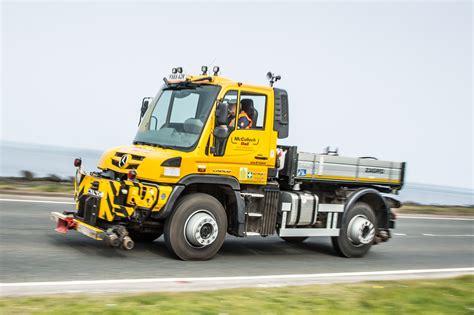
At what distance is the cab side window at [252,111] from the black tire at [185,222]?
132 centimetres

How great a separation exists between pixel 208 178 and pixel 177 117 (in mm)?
1182

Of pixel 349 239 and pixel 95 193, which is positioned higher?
pixel 95 193

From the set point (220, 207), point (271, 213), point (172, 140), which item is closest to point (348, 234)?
point (271, 213)

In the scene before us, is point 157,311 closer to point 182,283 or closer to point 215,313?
point 215,313

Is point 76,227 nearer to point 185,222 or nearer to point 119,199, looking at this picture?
point 119,199

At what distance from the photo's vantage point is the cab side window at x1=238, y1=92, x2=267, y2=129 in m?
10.2

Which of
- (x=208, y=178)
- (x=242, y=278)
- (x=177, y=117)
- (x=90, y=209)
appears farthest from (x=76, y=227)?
(x=242, y=278)

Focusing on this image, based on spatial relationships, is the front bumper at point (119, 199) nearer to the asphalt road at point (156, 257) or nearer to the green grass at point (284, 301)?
the asphalt road at point (156, 257)

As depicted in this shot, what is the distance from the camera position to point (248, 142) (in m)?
10.2

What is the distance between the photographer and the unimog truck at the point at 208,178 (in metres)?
9.41

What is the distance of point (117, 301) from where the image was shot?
6715 mm

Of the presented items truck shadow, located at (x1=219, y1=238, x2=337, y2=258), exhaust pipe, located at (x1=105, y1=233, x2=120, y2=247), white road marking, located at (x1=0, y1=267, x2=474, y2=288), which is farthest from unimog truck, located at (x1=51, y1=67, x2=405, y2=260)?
white road marking, located at (x1=0, y1=267, x2=474, y2=288)

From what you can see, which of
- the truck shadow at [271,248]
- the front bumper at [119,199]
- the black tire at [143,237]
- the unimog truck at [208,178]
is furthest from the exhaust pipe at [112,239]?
the truck shadow at [271,248]

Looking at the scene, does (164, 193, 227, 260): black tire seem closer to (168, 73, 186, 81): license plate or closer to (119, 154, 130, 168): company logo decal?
(119, 154, 130, 168): company logo decal
